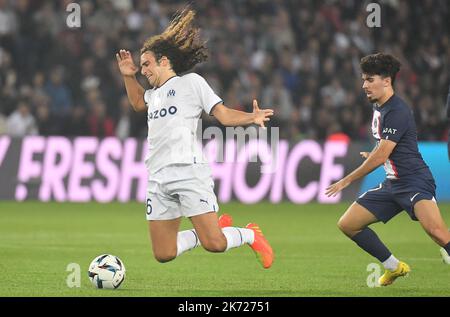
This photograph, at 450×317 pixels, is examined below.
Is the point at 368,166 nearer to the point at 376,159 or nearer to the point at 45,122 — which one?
the point at 376,159

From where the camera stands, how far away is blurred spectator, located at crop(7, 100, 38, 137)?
18.1 m

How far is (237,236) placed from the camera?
870 cm

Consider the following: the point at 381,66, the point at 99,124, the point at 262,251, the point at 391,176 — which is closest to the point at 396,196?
the point at 391,176

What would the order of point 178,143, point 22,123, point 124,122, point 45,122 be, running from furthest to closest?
point 124,122
point 45,122
point 22,123
point 178,143

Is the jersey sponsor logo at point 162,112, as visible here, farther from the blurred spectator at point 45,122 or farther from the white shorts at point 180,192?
the blurred spectator at point 45,122

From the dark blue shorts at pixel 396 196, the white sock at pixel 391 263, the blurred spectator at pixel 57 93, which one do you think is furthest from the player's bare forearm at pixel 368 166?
the blurred spectator at pixel 57 93

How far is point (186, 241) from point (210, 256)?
8.73 ft

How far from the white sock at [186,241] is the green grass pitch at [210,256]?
0.32 m

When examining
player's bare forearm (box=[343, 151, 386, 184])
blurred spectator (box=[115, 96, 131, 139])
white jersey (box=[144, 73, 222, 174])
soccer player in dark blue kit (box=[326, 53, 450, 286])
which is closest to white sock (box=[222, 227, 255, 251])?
white jersey (box=[144, 73, 222, 174])

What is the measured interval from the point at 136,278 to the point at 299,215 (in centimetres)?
689

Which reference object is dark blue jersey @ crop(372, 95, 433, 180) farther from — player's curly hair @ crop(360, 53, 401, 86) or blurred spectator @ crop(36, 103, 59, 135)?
blurred spectator @ crop(36, 103, 59, 135)

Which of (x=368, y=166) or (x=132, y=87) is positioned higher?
(x=132, y=87)

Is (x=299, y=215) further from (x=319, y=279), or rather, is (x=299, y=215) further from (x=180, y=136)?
(x=180, y=136)
